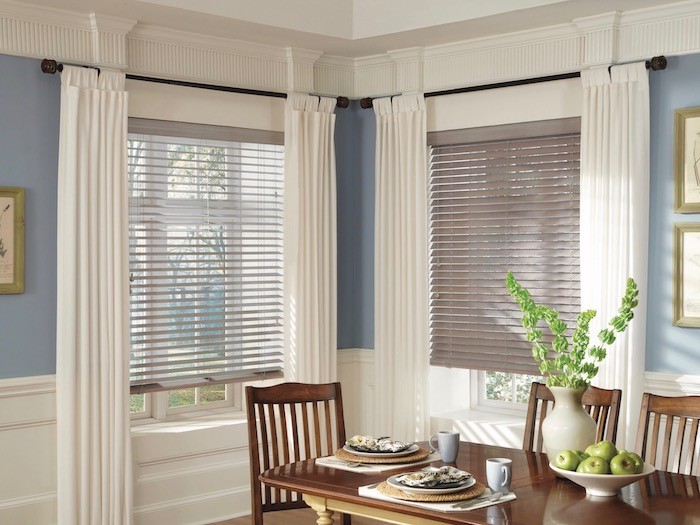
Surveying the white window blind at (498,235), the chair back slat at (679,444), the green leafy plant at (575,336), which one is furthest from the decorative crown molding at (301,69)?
the chair back slat at (679,444)

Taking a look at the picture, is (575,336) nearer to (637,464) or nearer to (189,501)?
(637,464)

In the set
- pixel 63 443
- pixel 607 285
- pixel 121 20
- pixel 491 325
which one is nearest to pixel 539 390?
pixel 607 285

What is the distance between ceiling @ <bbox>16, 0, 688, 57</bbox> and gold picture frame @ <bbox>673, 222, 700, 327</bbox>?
3.48ft

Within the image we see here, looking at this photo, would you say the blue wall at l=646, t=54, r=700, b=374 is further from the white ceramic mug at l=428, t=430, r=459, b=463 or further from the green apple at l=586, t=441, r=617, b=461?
the green apple at l=586, t=441, r=617, b=461

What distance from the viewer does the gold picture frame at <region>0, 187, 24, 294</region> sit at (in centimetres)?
409

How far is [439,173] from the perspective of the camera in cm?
507

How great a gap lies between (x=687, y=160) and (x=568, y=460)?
2.06 m

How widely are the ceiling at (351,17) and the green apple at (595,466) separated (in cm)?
234

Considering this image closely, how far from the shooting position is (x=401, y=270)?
5.11m

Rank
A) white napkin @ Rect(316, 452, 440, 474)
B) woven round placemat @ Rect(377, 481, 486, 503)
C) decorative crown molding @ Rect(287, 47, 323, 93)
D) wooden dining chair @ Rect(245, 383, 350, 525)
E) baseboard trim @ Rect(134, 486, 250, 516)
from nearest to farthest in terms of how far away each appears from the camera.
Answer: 1. woven round placemat @ Rect(377, 481, 486, 503)
2. white napkin @ Rect(316, 452, 440, 474)
3. wooden dining chair @ Rect(245, 383, 350, 525)
4. baseboard trim @ Rect(134, 486, 250, 516)
5. decorative crown molding @ Rect(287, 47, 323, 93)

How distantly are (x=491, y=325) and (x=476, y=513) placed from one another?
2.44 m

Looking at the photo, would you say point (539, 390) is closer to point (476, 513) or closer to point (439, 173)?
point (476, 513)

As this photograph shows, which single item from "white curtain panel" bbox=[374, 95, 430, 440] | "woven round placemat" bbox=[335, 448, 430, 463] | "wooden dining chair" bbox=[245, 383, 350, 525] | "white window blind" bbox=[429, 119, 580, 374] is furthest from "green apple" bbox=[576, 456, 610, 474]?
"white curtain panel" bbox=[374, 95, 430, 440]

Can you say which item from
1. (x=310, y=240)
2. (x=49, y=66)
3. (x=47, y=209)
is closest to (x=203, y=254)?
(x=310, y=240)
